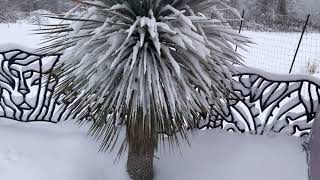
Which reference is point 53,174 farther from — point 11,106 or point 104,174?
point 11,106

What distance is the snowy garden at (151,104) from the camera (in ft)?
6.82

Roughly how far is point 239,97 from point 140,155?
2.68 feet

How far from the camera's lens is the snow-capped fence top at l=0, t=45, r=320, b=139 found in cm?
292

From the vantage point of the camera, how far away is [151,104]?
7.01 feet

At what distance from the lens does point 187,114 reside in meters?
2.23

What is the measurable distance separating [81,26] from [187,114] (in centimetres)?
76

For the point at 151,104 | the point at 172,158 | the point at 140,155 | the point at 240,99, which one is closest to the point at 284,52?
the point at 240,99

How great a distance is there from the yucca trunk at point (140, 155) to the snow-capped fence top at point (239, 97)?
589 millimetres

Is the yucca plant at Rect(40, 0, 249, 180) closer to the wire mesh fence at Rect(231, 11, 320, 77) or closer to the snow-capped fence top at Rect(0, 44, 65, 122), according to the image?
the snow-capped fence top at Rect(0, 44, 65, 122)

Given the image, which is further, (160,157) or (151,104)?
(160,157)

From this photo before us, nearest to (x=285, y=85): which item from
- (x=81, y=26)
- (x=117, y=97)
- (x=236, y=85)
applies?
(x=236, y=85)

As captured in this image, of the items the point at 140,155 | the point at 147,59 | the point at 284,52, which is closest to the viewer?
the point at 147,59

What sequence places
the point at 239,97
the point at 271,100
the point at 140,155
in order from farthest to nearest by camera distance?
1. the point at 271,100
2. the point at 239,97
3. the point at 140,155

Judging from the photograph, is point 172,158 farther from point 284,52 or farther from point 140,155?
point 284,52
